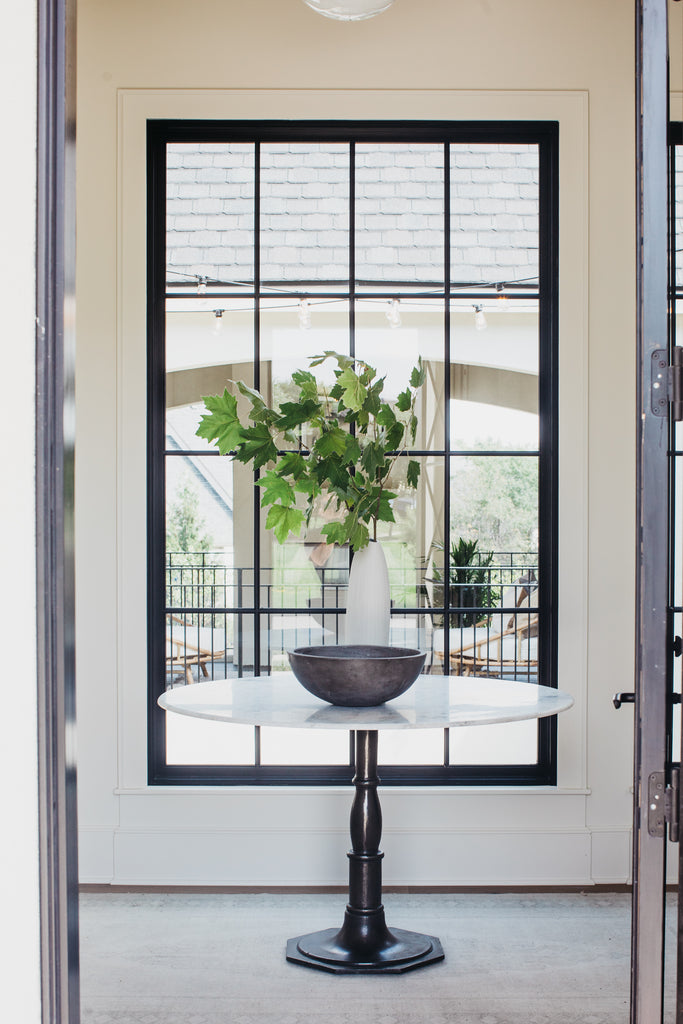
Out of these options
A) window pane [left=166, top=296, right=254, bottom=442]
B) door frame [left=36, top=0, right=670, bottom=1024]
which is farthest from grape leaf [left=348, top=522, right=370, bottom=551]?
door frame [left=36, top=0, right=670, bottom=1024]

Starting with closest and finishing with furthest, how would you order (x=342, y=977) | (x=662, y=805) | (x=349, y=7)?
(x=662, y=805) → (x=349, y=7) → (x=342, y=977)

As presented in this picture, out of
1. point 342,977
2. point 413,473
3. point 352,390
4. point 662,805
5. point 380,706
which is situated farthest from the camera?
point 413,473

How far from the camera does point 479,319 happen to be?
361 centimetres

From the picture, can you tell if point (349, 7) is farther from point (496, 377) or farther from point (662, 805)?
point (662, 805)

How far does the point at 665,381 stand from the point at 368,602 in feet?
5.30

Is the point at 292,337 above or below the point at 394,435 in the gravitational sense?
above

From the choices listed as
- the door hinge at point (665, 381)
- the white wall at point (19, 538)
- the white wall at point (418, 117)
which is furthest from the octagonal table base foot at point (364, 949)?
the door hinge at point (665, 381)

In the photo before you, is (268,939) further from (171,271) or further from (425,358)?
(171,271)

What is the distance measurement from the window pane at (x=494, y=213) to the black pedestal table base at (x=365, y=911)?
1781 millimetres

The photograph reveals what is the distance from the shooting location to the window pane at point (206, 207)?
3.59 metres

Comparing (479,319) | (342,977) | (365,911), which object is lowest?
(342,977)

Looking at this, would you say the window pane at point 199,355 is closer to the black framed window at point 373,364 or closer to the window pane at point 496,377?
the black framed window at point 373,364

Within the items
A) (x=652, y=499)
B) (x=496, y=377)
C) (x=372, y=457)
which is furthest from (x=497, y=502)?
(x=652, y=499)

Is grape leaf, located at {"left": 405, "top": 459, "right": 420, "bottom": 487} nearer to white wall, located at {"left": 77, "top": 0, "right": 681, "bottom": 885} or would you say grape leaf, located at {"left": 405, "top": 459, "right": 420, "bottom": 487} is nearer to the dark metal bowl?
white wall, located at {"left": 77, "top": 0, "right": 681, "bottom": 885}
